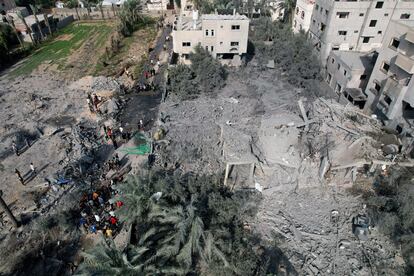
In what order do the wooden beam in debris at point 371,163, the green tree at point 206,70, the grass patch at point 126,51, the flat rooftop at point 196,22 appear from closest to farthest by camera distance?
the wooden beam in debris at point 371,163, the green tree at point 206,70, the flat rooftop at point 196,22, the grass patch at point 126,51

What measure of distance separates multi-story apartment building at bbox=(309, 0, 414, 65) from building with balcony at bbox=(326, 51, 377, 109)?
2.14 meters

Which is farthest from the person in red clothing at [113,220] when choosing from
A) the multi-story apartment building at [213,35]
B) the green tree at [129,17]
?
the green tree at [129,17]

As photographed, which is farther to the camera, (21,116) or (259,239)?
(21,116)

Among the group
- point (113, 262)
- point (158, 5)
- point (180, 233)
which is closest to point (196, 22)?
point (180, 233)

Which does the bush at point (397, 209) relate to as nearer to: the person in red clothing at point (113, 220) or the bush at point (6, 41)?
the person in red clothing at point (113, 220)

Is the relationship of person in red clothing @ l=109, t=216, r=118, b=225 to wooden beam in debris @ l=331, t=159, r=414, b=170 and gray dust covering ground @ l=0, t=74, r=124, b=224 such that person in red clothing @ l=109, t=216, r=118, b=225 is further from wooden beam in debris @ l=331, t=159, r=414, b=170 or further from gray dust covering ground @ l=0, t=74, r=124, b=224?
wooden beam in debris @ l=331, t=159, r=414, b=170

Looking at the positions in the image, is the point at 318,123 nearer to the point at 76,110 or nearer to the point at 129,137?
the point at 129,137

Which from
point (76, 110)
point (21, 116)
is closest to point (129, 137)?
point (76, 110)

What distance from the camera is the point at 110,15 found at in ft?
218

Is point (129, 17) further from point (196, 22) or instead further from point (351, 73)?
point (351, 73)

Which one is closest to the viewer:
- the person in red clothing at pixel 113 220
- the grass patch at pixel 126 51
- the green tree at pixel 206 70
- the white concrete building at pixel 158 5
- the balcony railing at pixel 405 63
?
the person in red clothing at pixel 113 220

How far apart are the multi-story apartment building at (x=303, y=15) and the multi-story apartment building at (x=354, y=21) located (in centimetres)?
250

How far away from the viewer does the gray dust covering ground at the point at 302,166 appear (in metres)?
18.8

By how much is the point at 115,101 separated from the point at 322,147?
23.2m
